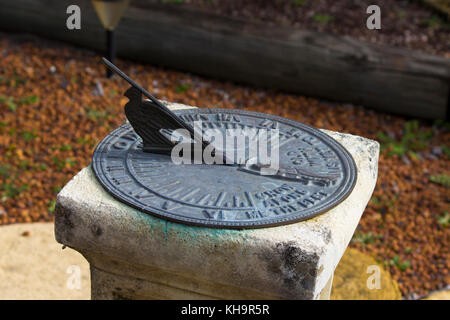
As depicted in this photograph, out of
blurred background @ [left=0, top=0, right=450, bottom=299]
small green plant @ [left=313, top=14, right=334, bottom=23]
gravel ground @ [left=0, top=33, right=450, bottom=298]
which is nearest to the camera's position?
gravel ground @ [left=0, top=33, right=450, bottom=298]

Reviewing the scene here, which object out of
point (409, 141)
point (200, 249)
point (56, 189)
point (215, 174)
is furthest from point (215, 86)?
point (200, 249)

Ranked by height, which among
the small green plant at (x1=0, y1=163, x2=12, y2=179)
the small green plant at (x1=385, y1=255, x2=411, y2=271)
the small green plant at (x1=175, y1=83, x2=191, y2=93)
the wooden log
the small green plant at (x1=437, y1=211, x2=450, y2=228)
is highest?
the wooden log

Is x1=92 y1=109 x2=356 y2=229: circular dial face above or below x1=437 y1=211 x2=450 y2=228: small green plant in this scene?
above

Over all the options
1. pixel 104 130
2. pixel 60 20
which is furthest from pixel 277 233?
pixel 60 20

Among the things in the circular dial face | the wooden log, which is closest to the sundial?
the circular dial face

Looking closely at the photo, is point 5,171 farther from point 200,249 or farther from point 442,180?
point 442,180

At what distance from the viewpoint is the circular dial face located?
92.4 inches

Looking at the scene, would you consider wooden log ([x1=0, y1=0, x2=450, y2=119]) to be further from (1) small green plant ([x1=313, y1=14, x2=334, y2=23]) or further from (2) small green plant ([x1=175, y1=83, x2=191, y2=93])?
(1) small green plant ([x1=313, y1=14, x2=334, y2=23])

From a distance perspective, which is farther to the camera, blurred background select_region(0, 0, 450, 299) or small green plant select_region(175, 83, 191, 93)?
small green plant select_region(175, 83, 191, 93)

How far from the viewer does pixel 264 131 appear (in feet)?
9.87

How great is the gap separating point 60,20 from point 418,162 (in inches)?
140

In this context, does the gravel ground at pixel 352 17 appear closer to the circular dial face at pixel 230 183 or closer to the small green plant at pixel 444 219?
the small green plant at pixel 444 219

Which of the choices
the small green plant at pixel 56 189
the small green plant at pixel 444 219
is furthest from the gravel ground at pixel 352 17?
the small green plant at pixel 56 189

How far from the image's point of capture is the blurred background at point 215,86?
171 inches
